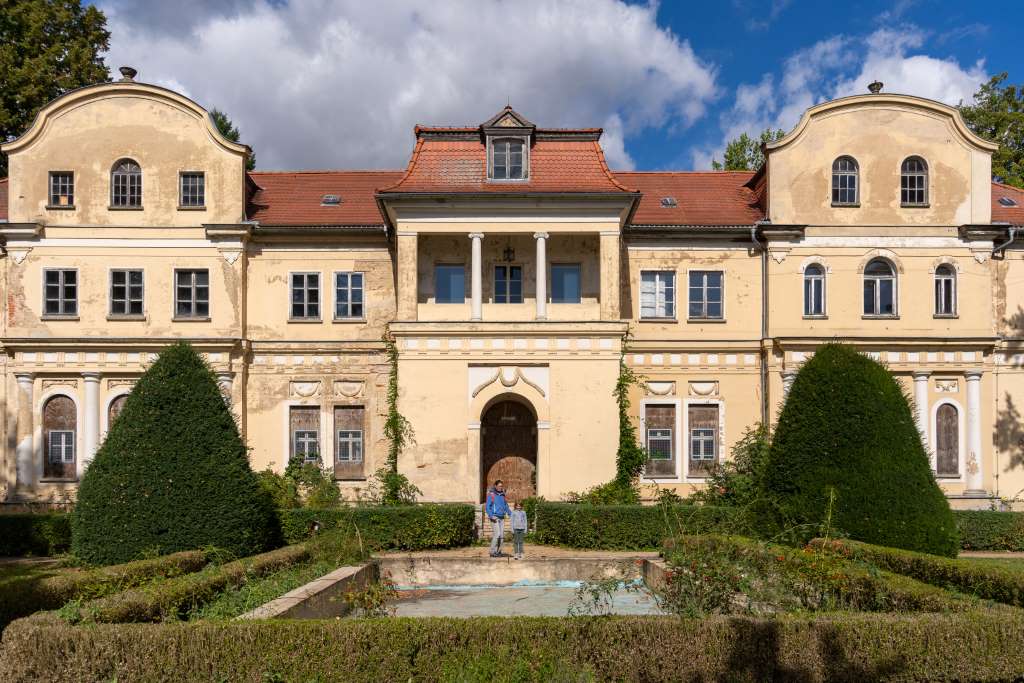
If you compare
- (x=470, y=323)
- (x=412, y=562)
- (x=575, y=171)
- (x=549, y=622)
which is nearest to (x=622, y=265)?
(x=575, y=171)

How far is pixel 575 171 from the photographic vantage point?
25.4 meters

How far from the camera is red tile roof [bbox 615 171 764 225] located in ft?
89.6

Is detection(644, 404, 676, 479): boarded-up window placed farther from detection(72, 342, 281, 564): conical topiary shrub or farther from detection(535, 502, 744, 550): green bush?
detection(72, 342, 281, 564): conical topiary shrub

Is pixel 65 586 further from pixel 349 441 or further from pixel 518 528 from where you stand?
pixel 349 441

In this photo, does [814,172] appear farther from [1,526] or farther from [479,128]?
[1,526]

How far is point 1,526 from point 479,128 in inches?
628

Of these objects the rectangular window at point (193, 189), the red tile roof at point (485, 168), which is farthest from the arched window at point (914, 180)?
the rectangular window at point (193, 189)

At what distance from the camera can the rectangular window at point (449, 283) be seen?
26.3 meters

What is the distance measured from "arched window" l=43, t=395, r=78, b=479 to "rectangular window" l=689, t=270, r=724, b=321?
18471 millimetres

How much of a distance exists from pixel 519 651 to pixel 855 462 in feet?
A: 27.8

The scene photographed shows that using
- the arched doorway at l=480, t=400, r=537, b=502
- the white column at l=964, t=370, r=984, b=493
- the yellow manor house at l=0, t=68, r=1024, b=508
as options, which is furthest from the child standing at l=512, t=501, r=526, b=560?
the white column at l=964, t=370, r=984, b=493

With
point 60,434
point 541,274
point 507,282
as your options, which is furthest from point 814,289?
point 60,434

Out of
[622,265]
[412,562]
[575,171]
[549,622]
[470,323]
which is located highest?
[575,171]

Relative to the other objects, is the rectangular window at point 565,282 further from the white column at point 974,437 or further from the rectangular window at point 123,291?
the rectangular window at point 123,291
